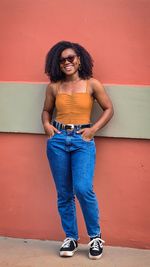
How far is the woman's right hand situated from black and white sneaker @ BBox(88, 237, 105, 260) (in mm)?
935

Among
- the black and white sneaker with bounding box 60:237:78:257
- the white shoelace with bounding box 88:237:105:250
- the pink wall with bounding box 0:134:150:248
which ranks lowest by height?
the black and white sneaker with bounding box 60:237:78:257

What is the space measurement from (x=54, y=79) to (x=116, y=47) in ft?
1.96

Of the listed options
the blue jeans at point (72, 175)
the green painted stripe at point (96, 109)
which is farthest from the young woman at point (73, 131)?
the green painted stripe at point (96, 109)

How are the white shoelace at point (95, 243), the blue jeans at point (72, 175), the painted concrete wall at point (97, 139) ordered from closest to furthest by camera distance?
the blue jeans at point (72, 175) < the white shoelace at point (95, 243) < the painted concrete wall at point (97, 139)

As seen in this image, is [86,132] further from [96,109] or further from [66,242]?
[66,242]

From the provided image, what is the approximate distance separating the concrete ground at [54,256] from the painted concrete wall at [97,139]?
0.10 metres

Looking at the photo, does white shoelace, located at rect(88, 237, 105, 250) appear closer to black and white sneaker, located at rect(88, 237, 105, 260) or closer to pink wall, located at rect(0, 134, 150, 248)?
black and white sneaker, located at rect(88, 237, 105, 260)

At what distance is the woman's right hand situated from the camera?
3.72 m

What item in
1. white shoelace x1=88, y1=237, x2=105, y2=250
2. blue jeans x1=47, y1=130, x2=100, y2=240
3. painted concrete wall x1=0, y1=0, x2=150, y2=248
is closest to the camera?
blue jeans x1=47, y1=130, x2=100, y2=240

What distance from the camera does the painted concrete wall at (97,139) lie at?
383cm

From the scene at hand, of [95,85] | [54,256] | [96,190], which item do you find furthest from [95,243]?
[95,85]

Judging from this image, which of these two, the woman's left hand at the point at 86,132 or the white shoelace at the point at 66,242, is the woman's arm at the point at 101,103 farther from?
the white shoelace at the point at 66,242

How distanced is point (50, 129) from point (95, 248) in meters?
1.05

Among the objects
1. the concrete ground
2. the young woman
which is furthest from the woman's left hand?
the concrete ground
